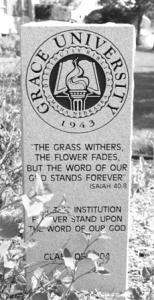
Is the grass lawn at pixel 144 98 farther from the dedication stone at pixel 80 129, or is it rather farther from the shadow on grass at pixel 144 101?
the dedication stone at pixel 80 129

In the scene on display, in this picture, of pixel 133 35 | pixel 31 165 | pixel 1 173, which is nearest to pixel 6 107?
pixel 1 173

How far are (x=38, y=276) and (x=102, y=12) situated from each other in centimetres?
3546

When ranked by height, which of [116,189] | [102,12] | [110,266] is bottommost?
[110,266]

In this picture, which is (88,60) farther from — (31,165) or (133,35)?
(31,165)

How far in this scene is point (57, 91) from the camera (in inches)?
126

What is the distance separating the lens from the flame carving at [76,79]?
10.4ft

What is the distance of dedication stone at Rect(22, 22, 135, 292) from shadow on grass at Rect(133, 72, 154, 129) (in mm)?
4689

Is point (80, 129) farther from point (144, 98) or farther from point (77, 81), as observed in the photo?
point (144, 98)

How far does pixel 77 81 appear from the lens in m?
3.19

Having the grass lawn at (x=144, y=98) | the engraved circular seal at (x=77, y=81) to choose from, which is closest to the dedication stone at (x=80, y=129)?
the engraved circular seal at (x=77, y=81)

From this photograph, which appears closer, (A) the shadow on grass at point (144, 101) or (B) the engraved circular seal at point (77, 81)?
(B) the engraved circular seal at point (77, 81)

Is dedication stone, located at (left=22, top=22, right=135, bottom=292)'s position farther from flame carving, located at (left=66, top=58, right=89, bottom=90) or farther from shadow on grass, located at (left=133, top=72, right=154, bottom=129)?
shadow on grass, located at (left=133, top=72, right=154, bottom=129)

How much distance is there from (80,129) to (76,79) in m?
0.28

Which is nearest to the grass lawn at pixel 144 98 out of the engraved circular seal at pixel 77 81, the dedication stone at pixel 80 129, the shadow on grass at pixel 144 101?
the shadow on grass at pixel 144 101
